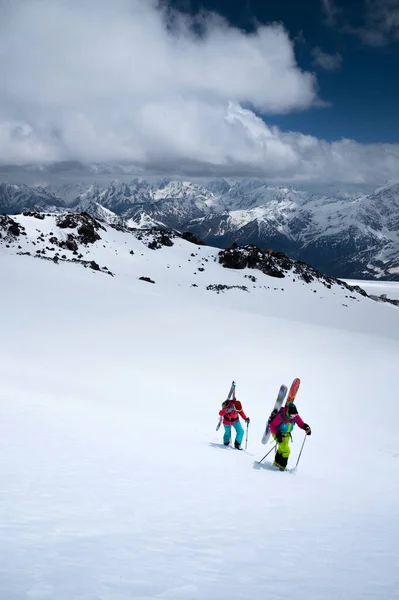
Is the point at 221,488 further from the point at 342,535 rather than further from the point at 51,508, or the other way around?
the point at 51,508

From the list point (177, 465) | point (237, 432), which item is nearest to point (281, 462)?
point (237, 432)

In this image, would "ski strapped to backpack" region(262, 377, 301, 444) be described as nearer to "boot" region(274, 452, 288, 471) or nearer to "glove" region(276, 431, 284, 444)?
"glove" region(276, 431, 284, 444)

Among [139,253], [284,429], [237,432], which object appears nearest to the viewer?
[284,429]

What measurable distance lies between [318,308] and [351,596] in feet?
201

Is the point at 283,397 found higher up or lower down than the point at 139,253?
lower down

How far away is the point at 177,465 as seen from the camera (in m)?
9.17

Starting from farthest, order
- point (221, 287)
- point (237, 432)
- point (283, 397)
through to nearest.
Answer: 1. point (221, 287)
2. point (237, 432)
3. point (283, 397)

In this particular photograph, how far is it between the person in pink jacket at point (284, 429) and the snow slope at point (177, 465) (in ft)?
1.60

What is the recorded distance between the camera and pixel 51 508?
5.85 m

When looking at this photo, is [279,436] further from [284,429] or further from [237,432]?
[237,432]

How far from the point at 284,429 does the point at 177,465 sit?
3.53m

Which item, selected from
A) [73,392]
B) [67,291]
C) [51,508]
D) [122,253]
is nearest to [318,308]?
[122,253]

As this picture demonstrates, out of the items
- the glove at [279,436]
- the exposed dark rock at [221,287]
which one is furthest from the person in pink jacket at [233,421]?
the exposed dark rock at [221,287]

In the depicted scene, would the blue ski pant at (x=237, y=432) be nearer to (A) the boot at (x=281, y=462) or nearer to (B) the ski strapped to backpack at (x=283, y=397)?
(B) the ski strapped to backpack at (x=283, y=397)
